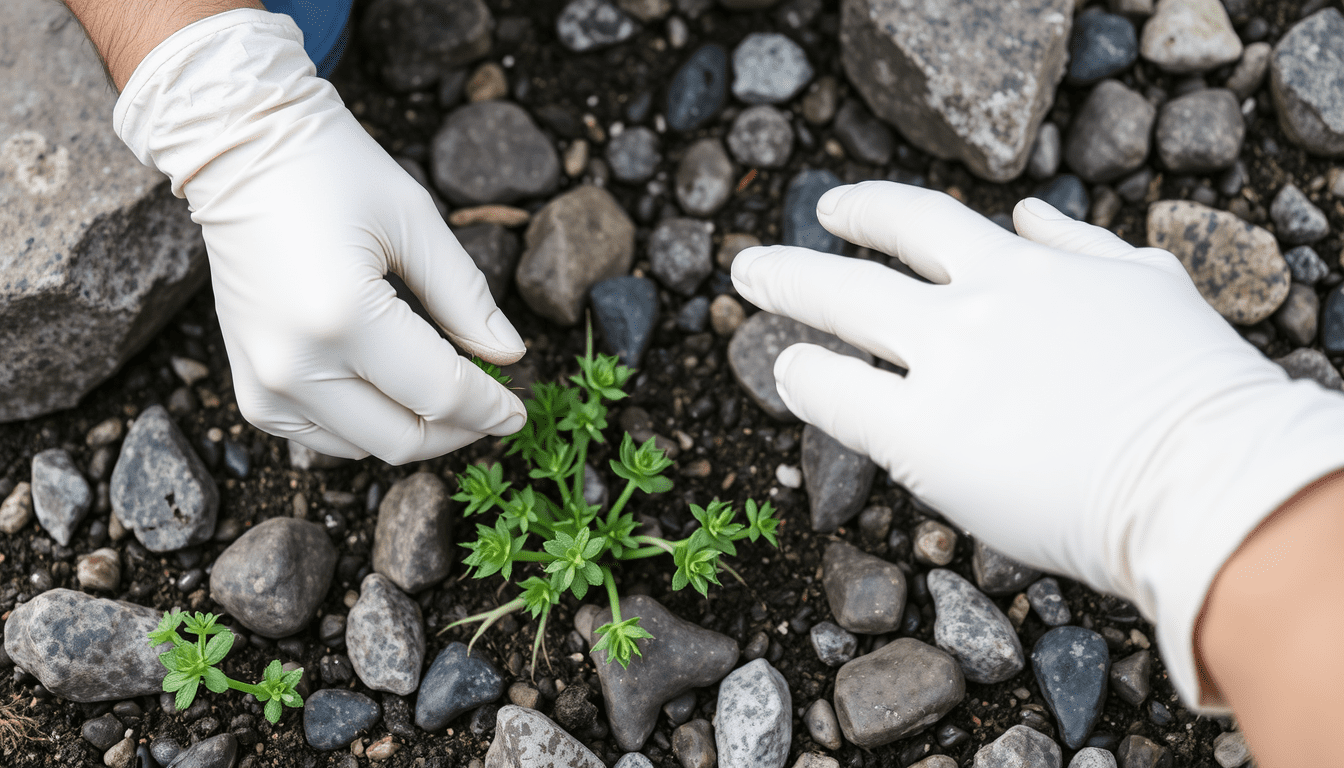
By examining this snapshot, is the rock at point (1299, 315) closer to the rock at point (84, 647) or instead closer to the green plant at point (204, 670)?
the green plant at point (204, 670)

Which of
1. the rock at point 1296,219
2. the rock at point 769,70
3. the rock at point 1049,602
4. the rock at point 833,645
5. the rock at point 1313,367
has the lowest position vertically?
the rock at point 833,645

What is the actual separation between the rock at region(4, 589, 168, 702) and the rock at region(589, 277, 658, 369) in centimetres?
176

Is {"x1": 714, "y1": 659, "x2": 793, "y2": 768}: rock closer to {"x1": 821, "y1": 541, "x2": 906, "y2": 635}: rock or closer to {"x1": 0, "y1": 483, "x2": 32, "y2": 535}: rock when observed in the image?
{"x1": 821, "y1": 541, "x2": 906, "y2": 635}: rock

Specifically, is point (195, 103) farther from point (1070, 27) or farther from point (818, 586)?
point (1070, 27)

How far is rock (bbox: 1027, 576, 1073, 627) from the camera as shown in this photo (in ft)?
8.33

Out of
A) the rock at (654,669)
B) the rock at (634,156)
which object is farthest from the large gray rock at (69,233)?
the rock at (654,669)

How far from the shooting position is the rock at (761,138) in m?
3.21

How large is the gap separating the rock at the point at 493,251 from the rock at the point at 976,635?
1911 millimetres

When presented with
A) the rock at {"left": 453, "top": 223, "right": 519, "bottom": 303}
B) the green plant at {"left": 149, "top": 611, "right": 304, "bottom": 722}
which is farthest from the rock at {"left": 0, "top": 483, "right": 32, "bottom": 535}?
the rock at {"left": 453, "top": 223, "right": 519, "bottom": 303}

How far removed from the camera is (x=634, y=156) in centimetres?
325

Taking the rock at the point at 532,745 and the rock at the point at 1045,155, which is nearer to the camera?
the rock at the point at 532,745

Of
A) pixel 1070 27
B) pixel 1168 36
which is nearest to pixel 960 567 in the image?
pixel 1070 27

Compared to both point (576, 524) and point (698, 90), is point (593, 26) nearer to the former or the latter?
point (698, 90)

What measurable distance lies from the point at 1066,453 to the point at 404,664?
6.54 feet
